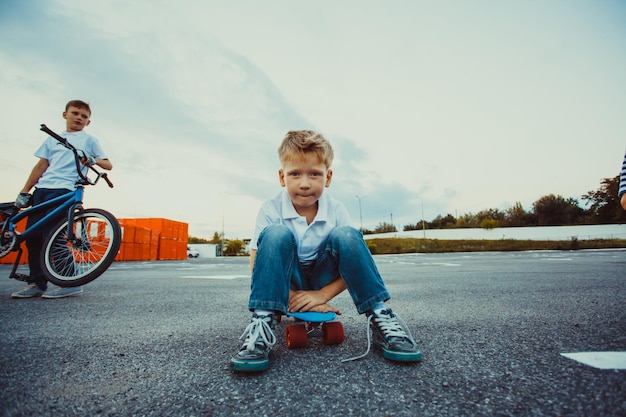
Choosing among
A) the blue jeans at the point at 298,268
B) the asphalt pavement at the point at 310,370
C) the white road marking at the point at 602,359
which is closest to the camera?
the asphalt pavement at the point at 310,370

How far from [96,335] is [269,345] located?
985mm

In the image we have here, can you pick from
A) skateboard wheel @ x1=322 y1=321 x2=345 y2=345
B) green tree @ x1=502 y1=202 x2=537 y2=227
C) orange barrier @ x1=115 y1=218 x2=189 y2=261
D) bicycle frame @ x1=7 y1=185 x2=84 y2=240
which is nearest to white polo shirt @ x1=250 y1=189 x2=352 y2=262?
skateboard wheel @ x1=322 y1=321 x2=345 y2=345

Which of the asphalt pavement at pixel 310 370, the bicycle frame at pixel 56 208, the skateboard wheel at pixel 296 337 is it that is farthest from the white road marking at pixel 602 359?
the bicycle frame at pixel 56 208

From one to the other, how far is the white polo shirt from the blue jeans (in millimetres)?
73

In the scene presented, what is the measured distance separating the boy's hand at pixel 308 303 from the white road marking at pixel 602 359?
2.96 ft

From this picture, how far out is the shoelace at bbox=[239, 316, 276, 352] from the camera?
116 cm

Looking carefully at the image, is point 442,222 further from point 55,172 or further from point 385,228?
point 55,172

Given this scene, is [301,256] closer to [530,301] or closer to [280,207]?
[280,207]

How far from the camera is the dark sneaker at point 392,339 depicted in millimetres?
1157

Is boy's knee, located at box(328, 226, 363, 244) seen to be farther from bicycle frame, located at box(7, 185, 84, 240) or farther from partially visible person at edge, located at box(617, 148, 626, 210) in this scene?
bicycle frame, located at box(7, 185, 84, 240)

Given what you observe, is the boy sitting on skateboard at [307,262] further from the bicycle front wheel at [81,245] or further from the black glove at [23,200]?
the black glove at [23,200]

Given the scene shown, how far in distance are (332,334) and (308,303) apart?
177 mm

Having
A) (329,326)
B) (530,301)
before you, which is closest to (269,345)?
(329,326)

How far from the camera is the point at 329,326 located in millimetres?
1423
